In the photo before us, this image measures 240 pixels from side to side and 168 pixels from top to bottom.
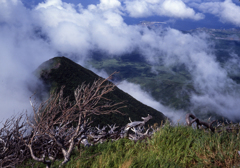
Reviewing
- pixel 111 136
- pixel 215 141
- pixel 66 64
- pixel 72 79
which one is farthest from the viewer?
pixel 66 64

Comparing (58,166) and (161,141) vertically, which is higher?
(161,141)

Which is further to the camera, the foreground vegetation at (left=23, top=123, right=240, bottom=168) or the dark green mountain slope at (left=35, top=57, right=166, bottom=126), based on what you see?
the dark green mountain slope at (left=35, top=57, right=166, bottom=126)

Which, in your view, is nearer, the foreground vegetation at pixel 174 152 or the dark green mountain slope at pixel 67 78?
the foreground vegetation at pixel 174 152

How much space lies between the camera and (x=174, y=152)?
4.20 meters

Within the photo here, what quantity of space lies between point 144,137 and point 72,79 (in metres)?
58.3

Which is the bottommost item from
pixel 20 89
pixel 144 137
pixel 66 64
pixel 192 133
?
pixel 144 137

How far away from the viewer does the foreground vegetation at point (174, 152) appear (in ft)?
12.1

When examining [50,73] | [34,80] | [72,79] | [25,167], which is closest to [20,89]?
[34,80]

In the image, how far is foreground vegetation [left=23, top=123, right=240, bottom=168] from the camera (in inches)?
146

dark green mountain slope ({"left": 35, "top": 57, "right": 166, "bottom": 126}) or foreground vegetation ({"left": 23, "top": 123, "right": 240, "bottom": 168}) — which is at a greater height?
dark green mountain slope ({"left": 35, "top": 57, "right": 166, "bottom": 126})

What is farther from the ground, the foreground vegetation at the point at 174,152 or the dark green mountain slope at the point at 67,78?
the dark green mountain slope at the point at 67,78

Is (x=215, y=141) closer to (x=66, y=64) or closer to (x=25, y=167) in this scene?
(x=25, y=167)

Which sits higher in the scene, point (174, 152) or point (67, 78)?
point (67, 78)

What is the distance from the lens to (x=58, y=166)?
4336 millimetres
